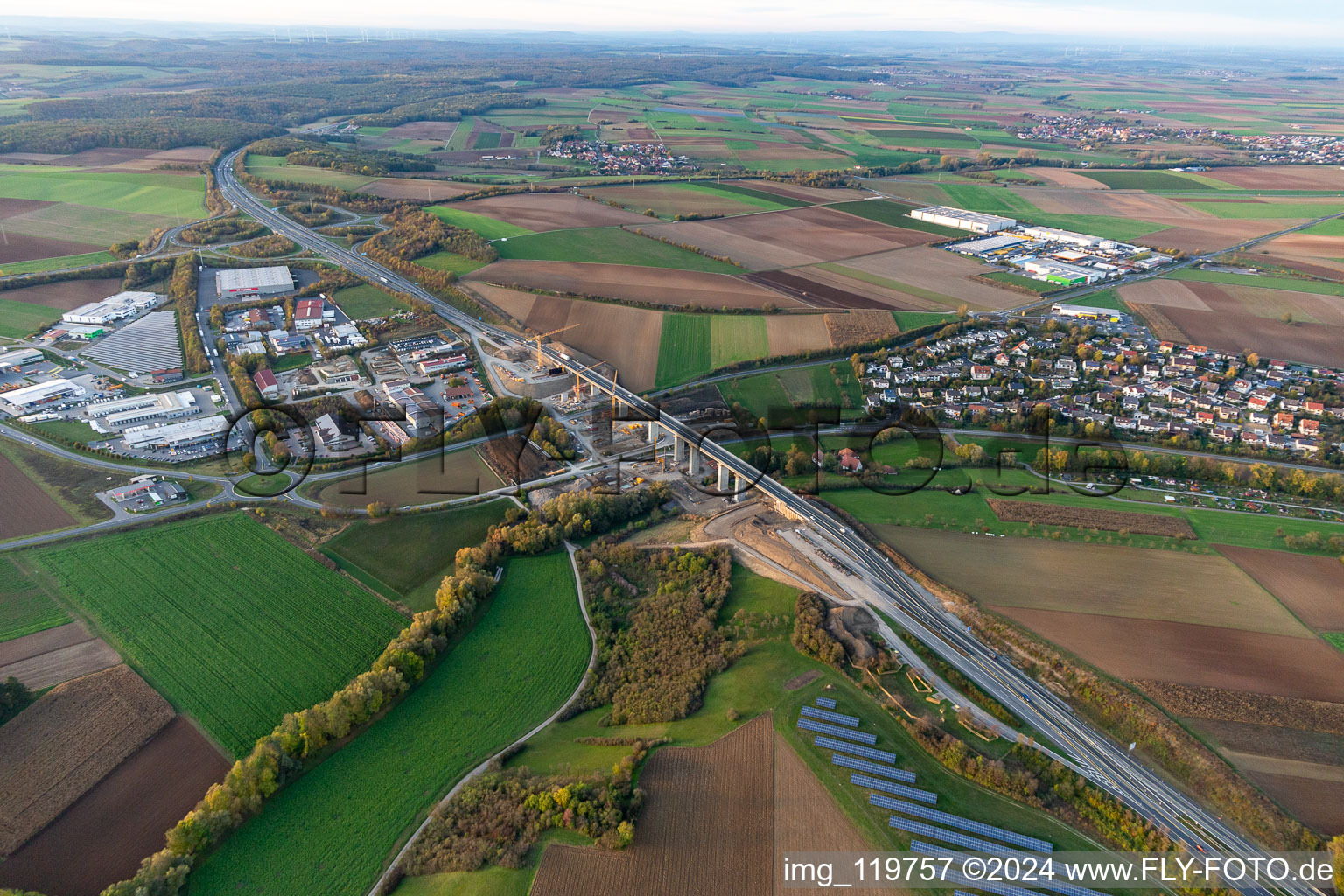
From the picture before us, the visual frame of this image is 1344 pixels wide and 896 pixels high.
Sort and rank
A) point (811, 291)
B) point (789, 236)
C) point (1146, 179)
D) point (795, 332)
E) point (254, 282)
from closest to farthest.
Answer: point (795, 332), point (254, 282), point (811, 291), point (789, 236), point (1146, 179)

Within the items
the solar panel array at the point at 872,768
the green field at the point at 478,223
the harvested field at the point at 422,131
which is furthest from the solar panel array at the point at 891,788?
the harvested field at the point at 422,131

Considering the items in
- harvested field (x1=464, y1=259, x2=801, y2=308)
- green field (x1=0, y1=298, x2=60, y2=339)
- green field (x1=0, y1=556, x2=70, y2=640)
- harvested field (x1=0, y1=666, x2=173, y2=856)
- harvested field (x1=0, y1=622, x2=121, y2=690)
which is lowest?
harvested field (x1=0, y1=666, x2=173, y2=856)

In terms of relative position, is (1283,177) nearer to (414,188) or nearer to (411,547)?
(414,188)

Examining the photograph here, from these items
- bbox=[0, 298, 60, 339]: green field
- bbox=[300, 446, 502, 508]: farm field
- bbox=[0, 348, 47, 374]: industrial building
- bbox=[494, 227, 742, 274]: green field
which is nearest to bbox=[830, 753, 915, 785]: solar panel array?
bbox=[300, 446, 502, 508]: farm field

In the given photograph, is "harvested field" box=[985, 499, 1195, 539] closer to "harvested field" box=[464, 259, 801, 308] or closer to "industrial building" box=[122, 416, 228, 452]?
"harvested field" box=[464, 259, 801, 308]

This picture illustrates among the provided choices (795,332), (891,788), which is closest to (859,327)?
(795,332)

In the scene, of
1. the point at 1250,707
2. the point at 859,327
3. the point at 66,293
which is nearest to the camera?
the point at 1250,707
